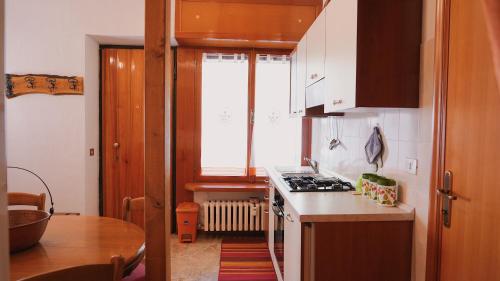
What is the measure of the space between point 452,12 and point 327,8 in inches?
34.6

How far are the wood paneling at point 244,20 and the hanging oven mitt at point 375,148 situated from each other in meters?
1.67

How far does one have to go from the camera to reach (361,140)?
86.4 inches

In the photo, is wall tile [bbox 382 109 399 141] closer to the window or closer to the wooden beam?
the wooden beam

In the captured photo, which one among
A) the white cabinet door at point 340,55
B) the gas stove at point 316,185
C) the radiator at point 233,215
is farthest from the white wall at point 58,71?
the gas stove at point 316,185

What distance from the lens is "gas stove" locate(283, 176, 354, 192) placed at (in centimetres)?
207

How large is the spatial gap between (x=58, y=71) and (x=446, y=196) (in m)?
3.58

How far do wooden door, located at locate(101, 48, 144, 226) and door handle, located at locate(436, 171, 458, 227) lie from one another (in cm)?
309

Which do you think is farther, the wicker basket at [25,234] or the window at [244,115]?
the window at [244,115]

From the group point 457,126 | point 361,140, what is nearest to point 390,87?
point 457,126

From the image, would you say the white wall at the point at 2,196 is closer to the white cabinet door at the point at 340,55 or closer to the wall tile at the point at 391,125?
the white cabinet door at the point at 340,55

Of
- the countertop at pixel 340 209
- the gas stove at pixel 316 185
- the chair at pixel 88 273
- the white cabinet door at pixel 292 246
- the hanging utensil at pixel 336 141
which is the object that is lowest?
the white cabinet door at pixel 292 246

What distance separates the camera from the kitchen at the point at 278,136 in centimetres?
127

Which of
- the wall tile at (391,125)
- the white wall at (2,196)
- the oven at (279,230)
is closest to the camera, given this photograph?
the white wall at (2,196)

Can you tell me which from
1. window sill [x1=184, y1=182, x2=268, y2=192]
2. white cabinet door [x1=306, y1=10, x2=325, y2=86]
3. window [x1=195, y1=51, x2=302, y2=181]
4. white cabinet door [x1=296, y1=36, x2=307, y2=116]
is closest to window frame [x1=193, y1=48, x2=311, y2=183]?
window [x1=195, y1=51, x2=302, y2=181]
